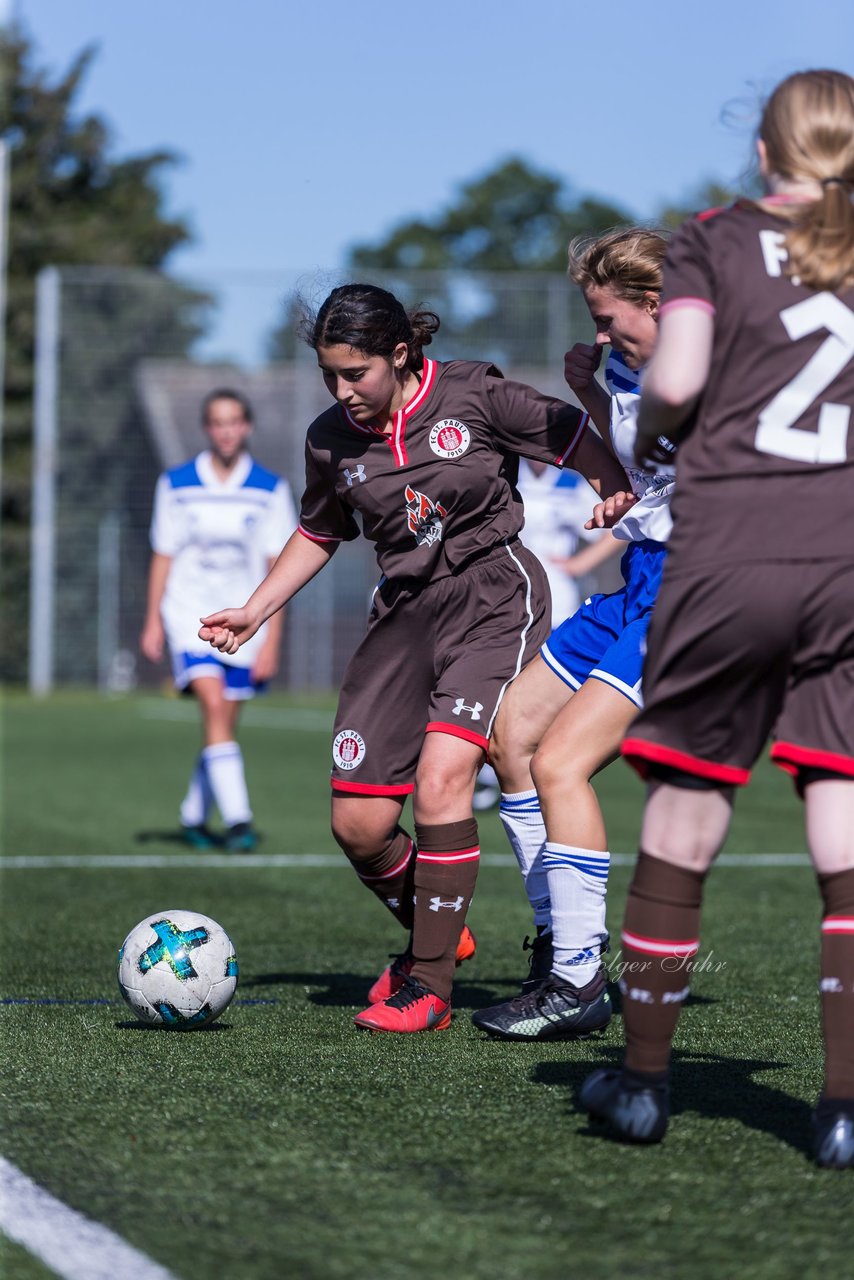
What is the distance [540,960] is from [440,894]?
35cm

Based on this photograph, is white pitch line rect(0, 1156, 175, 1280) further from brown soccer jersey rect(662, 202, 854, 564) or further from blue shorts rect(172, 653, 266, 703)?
blue shorts rect(172, 653, 266, 703)

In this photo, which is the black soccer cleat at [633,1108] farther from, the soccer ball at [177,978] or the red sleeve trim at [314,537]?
the red sleeve trim at [314,537]

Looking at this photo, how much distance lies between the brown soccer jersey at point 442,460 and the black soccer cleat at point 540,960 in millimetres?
1039

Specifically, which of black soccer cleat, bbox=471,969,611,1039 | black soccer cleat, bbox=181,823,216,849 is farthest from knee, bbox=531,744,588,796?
black soccer cleat, bbox=181,823,216,849

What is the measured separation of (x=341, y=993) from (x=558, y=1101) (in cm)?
159

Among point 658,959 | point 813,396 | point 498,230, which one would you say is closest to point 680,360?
point 813,396

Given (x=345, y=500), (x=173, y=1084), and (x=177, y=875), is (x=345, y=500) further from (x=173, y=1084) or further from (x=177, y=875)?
(x=177, y=875)

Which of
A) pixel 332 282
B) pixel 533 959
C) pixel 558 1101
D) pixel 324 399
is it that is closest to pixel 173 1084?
pixel 558 1101

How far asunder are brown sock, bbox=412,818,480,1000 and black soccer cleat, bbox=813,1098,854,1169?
1.63 m

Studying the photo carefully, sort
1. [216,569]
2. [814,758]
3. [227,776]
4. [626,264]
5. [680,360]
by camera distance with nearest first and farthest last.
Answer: [680,360]
[814,758]
[626,264]
[227,776]
[216,569]

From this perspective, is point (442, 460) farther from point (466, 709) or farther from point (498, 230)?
point (498, 230)

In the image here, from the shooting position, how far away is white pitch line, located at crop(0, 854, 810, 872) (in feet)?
27.1

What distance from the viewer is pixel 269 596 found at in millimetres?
4676

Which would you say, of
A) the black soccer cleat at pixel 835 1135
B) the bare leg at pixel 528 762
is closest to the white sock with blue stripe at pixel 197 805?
the bare leg at pixel 528 762
